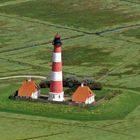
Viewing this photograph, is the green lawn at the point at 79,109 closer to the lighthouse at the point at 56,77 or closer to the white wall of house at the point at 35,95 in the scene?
the white wall of house at the point at 35,95

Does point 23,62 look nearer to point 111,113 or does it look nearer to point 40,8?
point 111,113

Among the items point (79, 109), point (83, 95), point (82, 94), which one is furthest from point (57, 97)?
point (79, 109)

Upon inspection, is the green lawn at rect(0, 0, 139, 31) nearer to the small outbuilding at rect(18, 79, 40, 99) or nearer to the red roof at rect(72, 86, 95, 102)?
the small outbuilding at rect(18, 79, 40, 99)

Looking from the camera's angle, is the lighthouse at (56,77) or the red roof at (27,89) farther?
the red roof at (27,89)

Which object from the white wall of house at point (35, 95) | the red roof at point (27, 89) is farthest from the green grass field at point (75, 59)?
the white wall of house at point (35, 95)

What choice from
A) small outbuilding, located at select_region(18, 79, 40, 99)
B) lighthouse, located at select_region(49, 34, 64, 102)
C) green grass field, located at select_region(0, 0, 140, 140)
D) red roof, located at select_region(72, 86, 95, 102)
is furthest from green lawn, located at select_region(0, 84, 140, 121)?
lighthouse, located at select_region(49, 34, 64, 102)

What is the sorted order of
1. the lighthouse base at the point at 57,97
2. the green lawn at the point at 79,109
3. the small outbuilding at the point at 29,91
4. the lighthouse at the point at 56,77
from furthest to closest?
the small outbuilding at the point at 29,91 → the lighthouse base at the point at 57,97 → the lighthouse at the point at 56,77 → the green lawn at the point at 79,109
